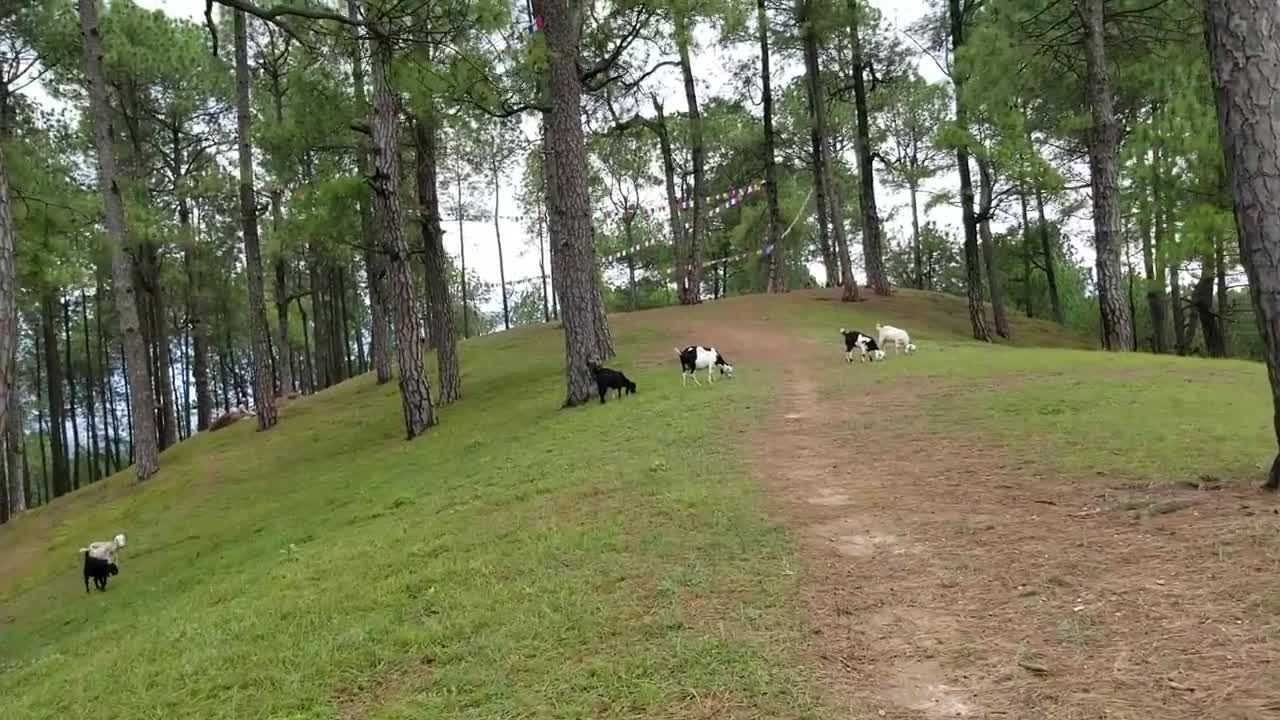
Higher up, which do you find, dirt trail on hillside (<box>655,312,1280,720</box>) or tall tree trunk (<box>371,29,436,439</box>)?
tall tree trunk (<box>371,29,436,439</box>)

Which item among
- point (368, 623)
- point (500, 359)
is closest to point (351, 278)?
point (500, 359)

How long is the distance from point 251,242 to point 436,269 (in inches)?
235

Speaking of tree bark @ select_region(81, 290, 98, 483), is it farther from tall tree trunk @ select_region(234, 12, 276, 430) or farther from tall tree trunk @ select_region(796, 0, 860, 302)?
tall tree trunk @ select_region(796, 0, 860, 302)

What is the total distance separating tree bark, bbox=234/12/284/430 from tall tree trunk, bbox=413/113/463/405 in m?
4.96

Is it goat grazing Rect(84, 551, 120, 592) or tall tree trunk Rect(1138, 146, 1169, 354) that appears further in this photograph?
tall tree trunk Rect(1138, 146, 1169, 354)

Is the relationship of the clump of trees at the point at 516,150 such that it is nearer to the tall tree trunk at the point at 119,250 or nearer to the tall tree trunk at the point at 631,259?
the tall tree trunk at the point at 119,250

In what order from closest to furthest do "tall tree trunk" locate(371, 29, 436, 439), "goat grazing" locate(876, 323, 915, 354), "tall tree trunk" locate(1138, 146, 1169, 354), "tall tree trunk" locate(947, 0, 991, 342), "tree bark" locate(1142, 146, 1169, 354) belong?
"tall tree trunk" locate(371, 29, 436, 439) < "goat grazing" locate(876, 323, 915, 354) < "tree bark" locate(1142, 146, 1169, 354) < "tall tree trunk" locate(1138, 146, 1169, 354) < "tall tree trunk" locate(947, 0, 991, 342)

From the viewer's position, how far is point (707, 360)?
46.7 ft

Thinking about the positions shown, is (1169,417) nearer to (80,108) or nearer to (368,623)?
(368,623)

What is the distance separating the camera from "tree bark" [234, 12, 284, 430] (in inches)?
810

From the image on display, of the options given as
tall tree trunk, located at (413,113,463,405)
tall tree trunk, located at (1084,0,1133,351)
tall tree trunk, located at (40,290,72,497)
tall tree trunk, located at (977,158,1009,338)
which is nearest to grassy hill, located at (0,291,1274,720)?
tall tree trunk, located at (413,113,463,405)

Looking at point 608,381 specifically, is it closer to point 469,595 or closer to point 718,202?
point 469,595

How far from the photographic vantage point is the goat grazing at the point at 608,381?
44.4 feet

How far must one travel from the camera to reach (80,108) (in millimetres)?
25172
